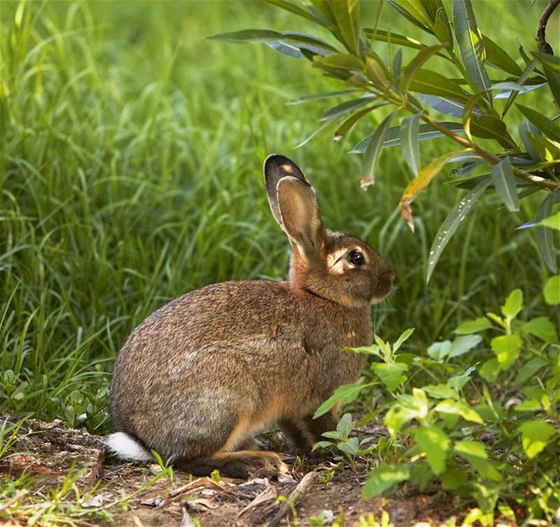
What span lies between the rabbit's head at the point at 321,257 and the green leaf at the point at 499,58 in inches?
41.1

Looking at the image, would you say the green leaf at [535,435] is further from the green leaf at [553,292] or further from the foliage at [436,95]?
the foliage at [436,95]

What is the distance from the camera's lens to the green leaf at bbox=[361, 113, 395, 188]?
369cm

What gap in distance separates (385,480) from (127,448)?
4.53 ft

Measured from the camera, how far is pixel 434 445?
11.0 feet

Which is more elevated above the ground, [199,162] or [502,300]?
[199,162]

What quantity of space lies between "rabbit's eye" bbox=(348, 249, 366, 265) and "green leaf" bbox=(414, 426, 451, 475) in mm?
1829

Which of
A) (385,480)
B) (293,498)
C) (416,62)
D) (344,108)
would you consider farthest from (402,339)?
(416,62)

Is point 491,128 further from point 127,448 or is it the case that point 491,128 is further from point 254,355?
point 127,448

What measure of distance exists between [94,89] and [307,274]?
262 cm

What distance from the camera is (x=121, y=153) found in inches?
259

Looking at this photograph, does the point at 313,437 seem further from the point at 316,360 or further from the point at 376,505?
the point at 376,505

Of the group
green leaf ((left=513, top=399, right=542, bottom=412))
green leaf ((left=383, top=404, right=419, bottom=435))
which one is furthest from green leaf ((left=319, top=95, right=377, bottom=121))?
green leaf ((left=513, top=399, right=542, bottom=412))

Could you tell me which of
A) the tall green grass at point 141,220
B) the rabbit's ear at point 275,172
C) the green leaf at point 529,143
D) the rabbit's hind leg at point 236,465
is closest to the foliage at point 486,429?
the green leaf at point 529,143

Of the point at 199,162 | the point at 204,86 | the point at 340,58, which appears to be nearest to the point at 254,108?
the point at 199,162
